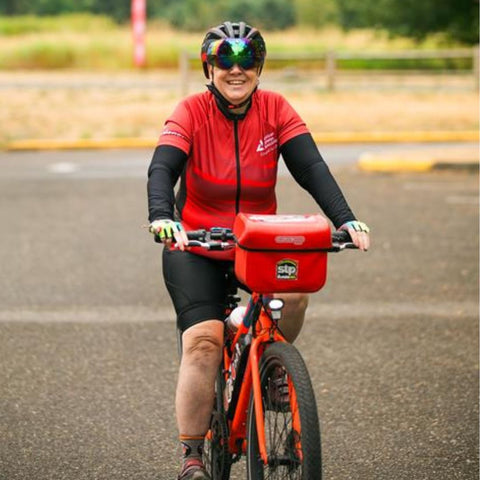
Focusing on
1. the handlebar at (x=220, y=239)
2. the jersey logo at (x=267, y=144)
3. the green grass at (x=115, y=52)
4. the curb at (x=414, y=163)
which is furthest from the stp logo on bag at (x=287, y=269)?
the green grass at (x=115, y=52)

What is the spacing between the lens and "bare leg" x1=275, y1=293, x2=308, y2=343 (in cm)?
401

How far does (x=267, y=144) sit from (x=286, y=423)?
1.02 meters

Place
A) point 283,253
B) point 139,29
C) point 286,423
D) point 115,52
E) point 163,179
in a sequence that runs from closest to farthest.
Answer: point 283,253, point 286,423, point 163,179, point 139,29, point 115,52

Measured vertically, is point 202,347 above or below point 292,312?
below

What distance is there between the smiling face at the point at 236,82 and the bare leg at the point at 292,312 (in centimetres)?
69

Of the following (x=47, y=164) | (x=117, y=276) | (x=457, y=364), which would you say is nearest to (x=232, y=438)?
(x=457, y=364)

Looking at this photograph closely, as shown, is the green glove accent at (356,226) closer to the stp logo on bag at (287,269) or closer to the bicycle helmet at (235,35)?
the stp logo on bag at (287,269)

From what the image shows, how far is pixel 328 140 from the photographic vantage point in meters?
19.1

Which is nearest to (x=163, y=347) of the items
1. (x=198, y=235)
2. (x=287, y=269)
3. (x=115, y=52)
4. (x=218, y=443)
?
(x=218, y=443)

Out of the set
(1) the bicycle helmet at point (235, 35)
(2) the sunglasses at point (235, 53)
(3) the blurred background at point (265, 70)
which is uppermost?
(1) the bicycle helmet at point (235, 35)

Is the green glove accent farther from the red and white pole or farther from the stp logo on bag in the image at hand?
the red and white pole

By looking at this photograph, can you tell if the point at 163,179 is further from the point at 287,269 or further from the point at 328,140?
the point at 328,140

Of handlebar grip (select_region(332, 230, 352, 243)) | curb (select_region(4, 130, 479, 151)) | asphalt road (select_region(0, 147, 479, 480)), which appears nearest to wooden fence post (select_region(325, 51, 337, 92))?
curb (select_region(4, 130, 479, 151))

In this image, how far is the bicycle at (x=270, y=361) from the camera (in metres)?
3.50
